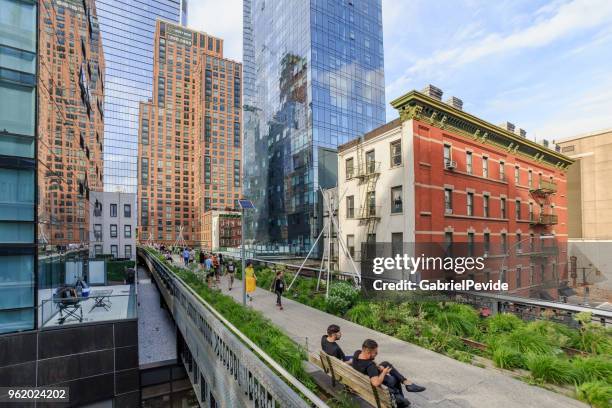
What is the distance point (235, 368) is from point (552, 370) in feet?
22.8

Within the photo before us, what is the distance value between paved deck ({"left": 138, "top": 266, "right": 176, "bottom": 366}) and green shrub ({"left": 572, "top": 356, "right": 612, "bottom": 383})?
2085 centimetres

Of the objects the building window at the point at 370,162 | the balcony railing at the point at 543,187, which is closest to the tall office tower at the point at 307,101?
the building window at the point at 370,162

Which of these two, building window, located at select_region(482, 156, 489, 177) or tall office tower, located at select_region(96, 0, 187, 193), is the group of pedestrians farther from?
tall office tower, located at select_region(96, 0, 187, 193)

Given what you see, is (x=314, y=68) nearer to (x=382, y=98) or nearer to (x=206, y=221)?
(x=382, y=98)

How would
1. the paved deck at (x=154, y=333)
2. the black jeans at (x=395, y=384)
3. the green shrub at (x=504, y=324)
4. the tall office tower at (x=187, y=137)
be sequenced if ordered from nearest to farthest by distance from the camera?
the black jeans at (x=395, y=384)
the green shrub at (x=504, y=324)
the paved deck at (x=154, y=333)
the tall office tower at (x=187, y=137)

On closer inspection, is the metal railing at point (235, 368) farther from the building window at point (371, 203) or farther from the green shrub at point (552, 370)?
the building window at point (371, 203)

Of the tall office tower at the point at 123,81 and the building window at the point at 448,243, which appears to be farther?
the tall office tower at the point at 123,81

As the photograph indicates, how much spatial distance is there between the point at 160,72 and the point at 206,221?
75066mm

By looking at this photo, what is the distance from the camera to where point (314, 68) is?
49.2 meters

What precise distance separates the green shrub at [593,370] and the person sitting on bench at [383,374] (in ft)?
12.7

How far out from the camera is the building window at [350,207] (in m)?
27.5

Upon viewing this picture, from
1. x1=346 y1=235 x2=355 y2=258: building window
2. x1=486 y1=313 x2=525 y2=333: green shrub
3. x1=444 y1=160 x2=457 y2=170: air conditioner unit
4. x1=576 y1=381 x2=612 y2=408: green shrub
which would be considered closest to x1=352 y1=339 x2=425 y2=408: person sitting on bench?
x1=576 y1=381 x2=612 y2=408: green shrub

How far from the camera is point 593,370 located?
6.17 m

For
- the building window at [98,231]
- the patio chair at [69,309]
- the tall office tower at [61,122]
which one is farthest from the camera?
the building window at [98,231]
